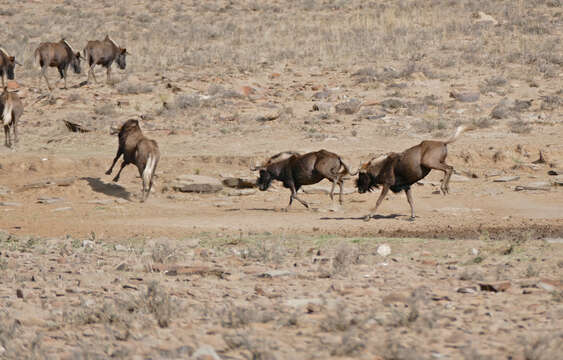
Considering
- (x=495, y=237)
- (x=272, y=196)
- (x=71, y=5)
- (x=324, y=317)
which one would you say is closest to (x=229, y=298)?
(x=324, y=317)

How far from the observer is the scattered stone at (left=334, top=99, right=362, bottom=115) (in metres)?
24.3

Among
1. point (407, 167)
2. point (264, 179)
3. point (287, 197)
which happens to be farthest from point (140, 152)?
point (407, 167)

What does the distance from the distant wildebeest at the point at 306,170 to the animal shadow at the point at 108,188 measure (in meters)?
3.53

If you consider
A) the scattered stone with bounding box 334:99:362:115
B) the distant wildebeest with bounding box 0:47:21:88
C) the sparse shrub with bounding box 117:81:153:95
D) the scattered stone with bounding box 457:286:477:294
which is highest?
the distant wildebeest with bounding box 0:47:21:88

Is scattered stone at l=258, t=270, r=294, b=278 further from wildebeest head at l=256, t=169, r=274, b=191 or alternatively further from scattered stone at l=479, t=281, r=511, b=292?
wildebeest head at l=256, t=169, r=274, b=191

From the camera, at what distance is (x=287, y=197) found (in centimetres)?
1817

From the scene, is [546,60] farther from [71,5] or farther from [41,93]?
[71,5]

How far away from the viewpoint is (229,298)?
23.0ft

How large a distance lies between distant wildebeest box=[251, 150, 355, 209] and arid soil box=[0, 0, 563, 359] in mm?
711

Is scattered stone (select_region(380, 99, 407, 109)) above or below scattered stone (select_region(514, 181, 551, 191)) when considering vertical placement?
above

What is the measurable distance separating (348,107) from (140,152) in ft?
31.6

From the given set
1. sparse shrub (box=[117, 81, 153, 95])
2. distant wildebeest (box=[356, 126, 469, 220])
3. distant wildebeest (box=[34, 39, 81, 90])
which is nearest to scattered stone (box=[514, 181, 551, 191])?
distant wildebeest (box=[356, 126, 469, 220])

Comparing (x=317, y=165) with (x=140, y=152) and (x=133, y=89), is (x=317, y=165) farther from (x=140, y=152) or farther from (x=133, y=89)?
(x=133, y=89)

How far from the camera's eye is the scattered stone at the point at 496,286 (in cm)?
Result: 705
